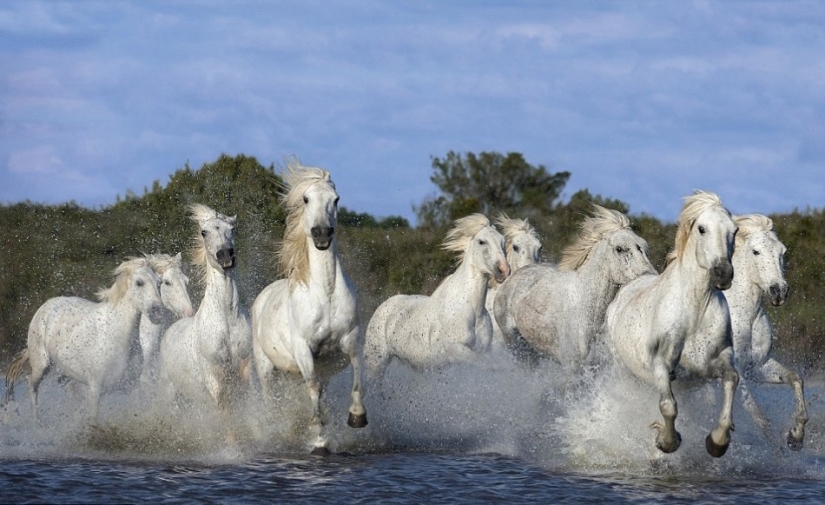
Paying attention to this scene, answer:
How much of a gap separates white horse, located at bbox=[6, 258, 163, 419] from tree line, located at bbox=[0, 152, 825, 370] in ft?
18.6

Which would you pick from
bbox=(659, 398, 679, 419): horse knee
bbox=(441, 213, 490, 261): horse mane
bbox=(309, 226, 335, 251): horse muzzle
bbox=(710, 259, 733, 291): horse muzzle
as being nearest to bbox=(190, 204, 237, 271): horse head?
bbox=(309, 226, 335, 251): horse muzzle

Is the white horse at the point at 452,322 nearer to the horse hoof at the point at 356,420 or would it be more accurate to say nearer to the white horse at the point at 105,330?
the horse hoof at the point at 356,420

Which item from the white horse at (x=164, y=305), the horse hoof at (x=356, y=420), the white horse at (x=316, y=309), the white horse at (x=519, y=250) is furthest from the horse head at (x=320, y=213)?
the white horse at (x=519, y=250)

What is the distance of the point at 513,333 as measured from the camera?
1280 cm

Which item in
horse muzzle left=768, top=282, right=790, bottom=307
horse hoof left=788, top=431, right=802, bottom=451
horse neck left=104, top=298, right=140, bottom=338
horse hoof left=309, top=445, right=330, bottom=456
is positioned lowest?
horse hoof left=309, top=445, right=330, bottom=456

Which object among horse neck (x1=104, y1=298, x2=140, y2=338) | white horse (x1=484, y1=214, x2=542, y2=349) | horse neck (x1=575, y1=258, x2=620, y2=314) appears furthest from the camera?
white horse (x1=484, y1=214, x2=542, y2=349)

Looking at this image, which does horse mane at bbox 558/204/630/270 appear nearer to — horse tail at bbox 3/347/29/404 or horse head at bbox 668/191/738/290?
horse head at bbox 668/191/738/290

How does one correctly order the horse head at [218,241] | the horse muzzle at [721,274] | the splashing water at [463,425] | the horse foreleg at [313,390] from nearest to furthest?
the horse muzzle at [721,274] < the splashing water at [463,425] < the horse foreleg at [313,390] < the horse head at [218,241]

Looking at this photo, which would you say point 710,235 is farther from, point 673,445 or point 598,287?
point 598,287

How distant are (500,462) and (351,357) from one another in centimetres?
140

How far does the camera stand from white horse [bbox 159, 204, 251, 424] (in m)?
10.3

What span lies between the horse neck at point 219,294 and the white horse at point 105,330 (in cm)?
101

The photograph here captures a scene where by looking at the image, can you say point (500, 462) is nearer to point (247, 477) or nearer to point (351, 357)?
point (351, 357)

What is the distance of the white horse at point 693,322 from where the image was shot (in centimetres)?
856
